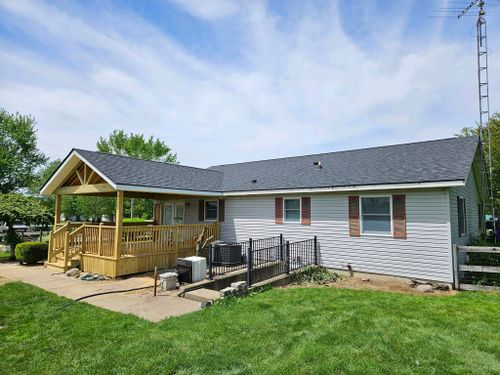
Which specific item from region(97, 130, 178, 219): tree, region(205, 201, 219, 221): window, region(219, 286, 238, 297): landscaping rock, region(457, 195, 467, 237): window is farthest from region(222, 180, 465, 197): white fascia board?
A: region(97, 130, 178, 219): tree

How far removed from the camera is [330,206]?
35.5ft

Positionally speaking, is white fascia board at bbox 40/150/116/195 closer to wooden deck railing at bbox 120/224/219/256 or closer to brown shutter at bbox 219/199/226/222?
wooden deck railing at bbox 120/224/219/256

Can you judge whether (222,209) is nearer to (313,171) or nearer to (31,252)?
(313,171)

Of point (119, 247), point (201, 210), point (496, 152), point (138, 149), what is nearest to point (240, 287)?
point (119, 247)

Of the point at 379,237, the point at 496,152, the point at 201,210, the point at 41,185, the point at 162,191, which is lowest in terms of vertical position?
the point at 379,237

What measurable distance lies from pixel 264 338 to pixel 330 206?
22.7ft

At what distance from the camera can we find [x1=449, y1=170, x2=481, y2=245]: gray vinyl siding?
29.9 feet

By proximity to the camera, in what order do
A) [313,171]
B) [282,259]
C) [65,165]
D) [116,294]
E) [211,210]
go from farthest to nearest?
[211,210]
[313,171]
[65,165]
[282,259]
[116,294]

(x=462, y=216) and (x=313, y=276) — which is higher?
(x=462, y=216)

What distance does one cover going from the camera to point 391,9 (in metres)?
9.09

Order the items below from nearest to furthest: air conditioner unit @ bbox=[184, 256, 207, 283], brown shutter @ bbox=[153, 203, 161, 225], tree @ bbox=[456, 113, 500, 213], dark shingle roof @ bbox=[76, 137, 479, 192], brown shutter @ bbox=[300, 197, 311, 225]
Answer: air conditioner unit @ bbox=[184, 256, 207, 283] < dark shingle roof @ bbox=[76, 137, 479, 192] < brown shutter @ bbox=[300, 197, 311, 225] < brown shutter @ bbox=[153, 203, 161, 225] < tree @ bbox=[456, 113, 500, 213]

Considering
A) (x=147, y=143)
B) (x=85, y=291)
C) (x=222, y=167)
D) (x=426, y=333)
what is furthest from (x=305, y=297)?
(x=147, y=143)

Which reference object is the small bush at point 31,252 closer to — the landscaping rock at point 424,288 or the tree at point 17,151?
the landscaping rock at point 424,288

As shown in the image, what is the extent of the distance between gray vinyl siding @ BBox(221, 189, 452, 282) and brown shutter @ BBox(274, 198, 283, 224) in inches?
6.7
